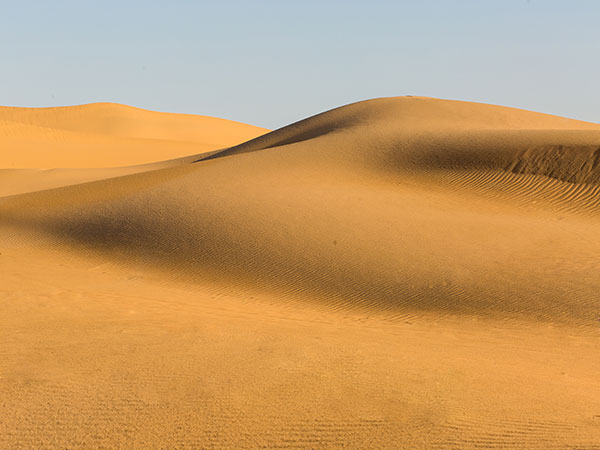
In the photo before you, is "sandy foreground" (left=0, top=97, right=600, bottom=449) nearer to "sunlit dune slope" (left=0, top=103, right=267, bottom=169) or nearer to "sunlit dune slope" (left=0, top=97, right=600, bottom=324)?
"sunlit dune slope" (left=0, top=97, right=600, bottom=324)

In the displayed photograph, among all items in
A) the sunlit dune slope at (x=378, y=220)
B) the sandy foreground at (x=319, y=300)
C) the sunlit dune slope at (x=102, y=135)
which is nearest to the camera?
the sandy foreground at (x=319, y=300)

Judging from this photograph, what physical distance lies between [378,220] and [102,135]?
50.6 metres

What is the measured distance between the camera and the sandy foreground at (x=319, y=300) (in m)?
4.70

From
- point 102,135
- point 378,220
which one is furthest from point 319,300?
point 102,135

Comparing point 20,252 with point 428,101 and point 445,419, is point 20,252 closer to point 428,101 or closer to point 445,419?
point 445,419

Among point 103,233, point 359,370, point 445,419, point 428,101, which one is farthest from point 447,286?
point 428,101

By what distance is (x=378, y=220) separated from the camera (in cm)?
1341

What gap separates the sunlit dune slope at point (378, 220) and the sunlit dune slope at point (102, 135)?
28.7 metres

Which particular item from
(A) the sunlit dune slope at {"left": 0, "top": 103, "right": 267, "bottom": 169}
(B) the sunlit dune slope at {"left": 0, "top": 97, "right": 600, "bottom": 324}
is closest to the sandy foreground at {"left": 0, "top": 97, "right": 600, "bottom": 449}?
(B) the sunlit dune slope at {"left": 0, "top": 97, "right": 600, "bottom": 324}

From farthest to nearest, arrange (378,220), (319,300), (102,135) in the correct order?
1. (102,135)
2. (378,220)
3. (319,300)

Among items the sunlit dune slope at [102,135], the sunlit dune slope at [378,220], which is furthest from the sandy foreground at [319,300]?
the sunlit dune slope at [102,135]

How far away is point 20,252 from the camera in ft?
45.2

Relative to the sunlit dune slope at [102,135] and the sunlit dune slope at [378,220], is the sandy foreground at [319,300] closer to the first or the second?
the sunlit dune slope at [378,220]

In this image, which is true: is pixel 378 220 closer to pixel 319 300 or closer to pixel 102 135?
pixel 319 300
